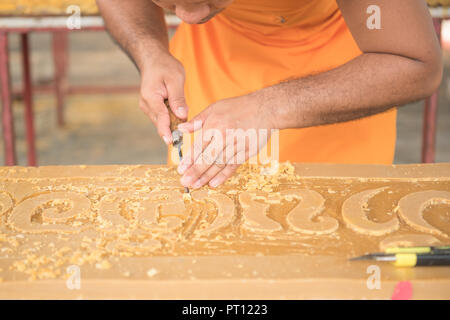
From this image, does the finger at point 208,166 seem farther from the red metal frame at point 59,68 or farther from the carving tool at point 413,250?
the red metal frame at point 59,68

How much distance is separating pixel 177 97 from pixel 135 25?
1.82 feet

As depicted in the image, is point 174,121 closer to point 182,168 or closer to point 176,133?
point 176,133

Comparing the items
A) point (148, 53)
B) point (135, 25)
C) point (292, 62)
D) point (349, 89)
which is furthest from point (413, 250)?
point (135, 25)

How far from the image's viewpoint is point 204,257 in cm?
136

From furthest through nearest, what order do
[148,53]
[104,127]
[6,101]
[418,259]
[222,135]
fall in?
1. [104,127]
2. [6,101]
3. [148,53]
4. [222,135]
5. [418,259]

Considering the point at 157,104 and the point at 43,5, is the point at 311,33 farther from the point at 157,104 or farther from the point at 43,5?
the point at 43,5

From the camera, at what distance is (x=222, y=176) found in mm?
1784

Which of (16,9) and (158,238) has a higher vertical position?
(16,9)

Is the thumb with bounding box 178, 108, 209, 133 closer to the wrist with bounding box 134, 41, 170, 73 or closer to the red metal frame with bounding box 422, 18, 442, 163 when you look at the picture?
the wrist with bounding box 134, 41, 170, 73

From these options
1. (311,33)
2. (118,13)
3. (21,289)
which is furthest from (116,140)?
(21,289)

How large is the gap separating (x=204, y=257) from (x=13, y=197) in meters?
0.77

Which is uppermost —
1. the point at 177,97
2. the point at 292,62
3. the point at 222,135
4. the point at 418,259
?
the point at 292,62

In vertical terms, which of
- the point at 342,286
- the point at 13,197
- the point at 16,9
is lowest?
the point at 342,286

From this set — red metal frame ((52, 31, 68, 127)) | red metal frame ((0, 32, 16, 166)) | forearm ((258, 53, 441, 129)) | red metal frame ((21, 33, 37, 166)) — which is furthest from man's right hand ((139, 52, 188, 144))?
red metal frame ((52, 31, 68, 127))
